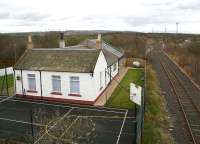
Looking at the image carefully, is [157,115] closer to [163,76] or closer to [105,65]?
[105,65]

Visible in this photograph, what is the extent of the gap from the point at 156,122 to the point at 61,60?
10.6 meters

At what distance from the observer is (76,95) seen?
893 inches

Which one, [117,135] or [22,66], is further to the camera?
[22,66]

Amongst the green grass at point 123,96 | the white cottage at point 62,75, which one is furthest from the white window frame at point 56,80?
the green grass at point 123,96

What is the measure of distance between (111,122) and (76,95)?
5.43 metres

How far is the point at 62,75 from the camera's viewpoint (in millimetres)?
22859

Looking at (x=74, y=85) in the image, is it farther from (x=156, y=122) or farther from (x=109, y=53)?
(x=109, y=53)

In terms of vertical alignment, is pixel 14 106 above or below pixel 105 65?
below

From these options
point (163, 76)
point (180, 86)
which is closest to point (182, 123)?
point (180, 86)

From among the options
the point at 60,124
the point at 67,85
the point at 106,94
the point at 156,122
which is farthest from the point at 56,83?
the point at 156,122

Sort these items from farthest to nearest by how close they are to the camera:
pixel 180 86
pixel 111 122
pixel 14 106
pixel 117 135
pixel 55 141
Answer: pixel 180 86 → pixel 14 106 → pixel 111 122 → pixel 117 135 → pixel 55 141

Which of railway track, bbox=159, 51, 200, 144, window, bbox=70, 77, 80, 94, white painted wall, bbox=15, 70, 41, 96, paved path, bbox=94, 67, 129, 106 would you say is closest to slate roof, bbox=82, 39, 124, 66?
paved path, bbox=94, 67, 129, 106

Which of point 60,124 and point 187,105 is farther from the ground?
point 60,124

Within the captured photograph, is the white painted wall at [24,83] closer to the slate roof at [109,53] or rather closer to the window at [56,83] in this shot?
the window at [56,83]
